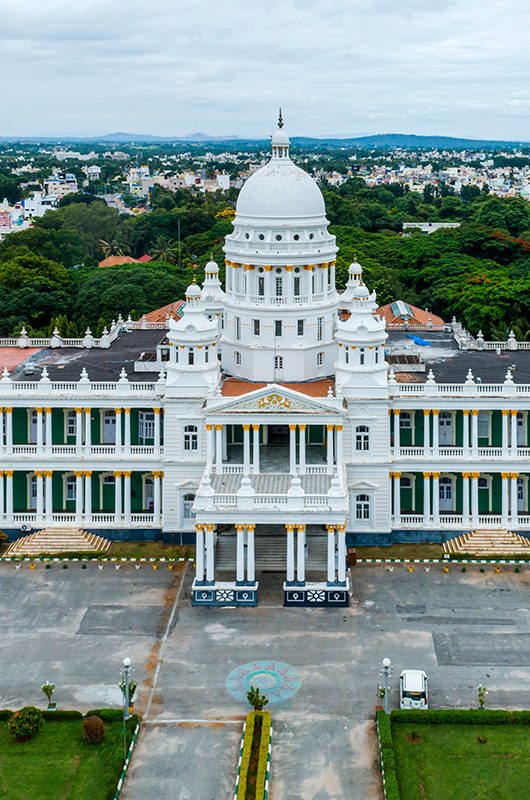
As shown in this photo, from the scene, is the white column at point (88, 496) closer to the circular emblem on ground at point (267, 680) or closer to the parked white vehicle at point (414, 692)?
the circular emblem on ground at point (267, 680)

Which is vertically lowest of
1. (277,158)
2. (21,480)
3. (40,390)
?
(21,480)

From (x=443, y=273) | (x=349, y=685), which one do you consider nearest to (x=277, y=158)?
(x=349, y=685)

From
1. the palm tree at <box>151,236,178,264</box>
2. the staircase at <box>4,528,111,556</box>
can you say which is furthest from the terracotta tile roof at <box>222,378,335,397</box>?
the palm tree at <box>151,236,178,264</box>

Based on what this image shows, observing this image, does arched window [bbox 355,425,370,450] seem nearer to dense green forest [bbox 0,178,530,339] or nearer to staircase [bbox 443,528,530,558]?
staircase [bbox 443,528,530,558]

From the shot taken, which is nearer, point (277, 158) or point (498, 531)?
point (498, 531)

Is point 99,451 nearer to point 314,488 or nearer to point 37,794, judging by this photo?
point 314,488

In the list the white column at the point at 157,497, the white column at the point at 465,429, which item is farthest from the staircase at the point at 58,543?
the white column at the point at 465,429
